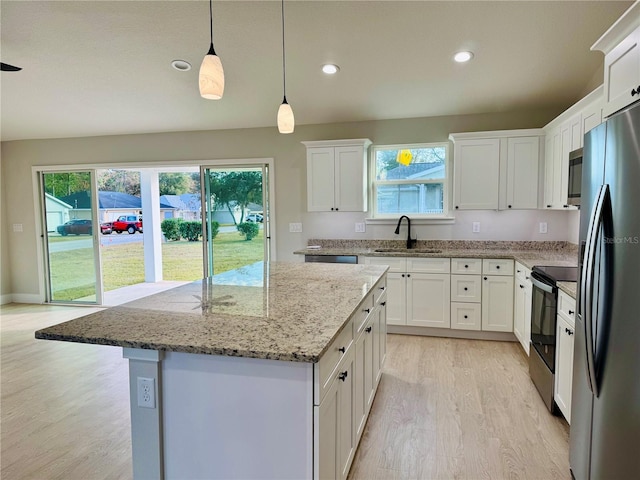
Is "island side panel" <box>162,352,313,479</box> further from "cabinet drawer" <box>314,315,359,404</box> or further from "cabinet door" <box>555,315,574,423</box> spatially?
"cabinet door" <box>555,315,574,423</box>

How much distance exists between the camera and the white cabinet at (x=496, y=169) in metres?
3.94

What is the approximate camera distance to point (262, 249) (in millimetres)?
5133

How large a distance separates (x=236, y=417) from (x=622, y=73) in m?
2.27

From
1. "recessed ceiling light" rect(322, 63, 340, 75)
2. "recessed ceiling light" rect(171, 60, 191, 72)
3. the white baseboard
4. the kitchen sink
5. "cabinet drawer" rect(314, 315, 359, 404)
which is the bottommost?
the white baseboard

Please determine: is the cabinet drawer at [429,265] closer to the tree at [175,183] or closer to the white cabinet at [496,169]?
the white cabinet at [496,169]

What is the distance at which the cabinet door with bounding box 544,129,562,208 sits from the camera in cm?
350

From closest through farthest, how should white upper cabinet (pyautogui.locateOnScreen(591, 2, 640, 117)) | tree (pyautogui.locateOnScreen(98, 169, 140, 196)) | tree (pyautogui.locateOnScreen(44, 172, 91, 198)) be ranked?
white upper cabinet (pyautogui.locateOnScreen(591, 2, 640, 117))
tree (pyautogui.locateOnScreen(44, 172, 91, 198))
tree (pyautogui.locateOnScreen(98, 169, 140, 196))

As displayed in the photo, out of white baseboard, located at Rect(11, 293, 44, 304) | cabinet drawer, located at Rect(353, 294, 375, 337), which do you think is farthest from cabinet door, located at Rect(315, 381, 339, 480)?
white baseboard, located at Rect(11, 293, 44, 304)

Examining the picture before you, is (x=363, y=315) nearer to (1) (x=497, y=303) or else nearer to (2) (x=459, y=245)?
(1) (x=497, y=303)

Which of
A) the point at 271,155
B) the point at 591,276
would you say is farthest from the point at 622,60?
the point at 271,155

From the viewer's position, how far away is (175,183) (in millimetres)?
8281

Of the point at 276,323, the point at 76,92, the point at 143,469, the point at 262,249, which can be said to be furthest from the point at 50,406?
the point at 76,92

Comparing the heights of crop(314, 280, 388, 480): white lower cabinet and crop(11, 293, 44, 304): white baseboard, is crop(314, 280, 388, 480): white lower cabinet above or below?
above

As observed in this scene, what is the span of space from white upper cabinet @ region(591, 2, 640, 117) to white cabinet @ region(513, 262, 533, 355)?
1676mm
